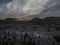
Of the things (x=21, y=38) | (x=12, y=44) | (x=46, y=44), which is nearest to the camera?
(x=46, y=44)

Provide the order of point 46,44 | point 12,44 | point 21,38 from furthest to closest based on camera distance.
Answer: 1. point 21,38
2. point 12,44
3. point 46,44

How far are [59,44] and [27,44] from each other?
33.9 metres

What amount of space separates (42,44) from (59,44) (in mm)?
13559

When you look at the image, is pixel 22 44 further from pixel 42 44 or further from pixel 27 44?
pixel 42 44

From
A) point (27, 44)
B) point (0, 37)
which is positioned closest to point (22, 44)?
point (27, 44)

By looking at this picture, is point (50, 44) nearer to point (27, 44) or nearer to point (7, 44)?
point (27, 44)

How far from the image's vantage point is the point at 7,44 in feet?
482

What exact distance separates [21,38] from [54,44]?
2535 inches

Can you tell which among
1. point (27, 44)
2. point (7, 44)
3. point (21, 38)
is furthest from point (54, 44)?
point (21, 38)

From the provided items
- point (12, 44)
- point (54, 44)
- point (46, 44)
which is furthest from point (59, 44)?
point (12, 44)

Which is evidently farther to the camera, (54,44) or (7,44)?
(7,44)

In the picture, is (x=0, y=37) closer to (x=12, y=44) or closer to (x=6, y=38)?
(x=6, y=38)

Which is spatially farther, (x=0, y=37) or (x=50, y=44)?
(x=0, y=37)

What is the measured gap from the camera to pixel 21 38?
18188 cm
